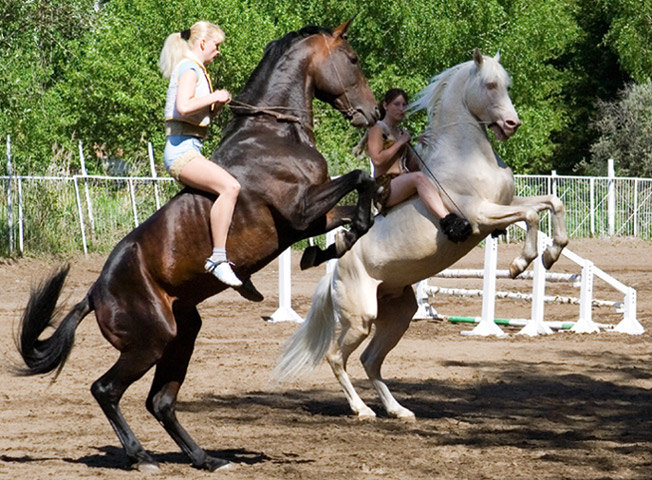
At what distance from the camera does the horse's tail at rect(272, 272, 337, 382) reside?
9.12 meters

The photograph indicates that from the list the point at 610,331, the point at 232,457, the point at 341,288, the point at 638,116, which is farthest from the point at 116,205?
the point at 638,116

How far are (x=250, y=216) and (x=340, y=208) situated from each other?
53 centimetres

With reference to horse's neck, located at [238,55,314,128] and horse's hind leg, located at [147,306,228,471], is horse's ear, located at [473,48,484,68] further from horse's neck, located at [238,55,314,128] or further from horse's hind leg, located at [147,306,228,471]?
horse's hind leg, located at [147,306,228,471]

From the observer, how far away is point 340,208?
6645mm

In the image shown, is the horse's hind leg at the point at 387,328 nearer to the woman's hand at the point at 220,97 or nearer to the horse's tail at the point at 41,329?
the horse's tail at the point at 41,329

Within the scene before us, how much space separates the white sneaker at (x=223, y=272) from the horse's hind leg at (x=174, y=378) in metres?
0.59

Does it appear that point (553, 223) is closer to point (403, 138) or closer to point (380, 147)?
point (403, 138)

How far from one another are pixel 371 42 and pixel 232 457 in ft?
94.7

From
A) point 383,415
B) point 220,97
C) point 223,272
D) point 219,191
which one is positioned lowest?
point 383,415

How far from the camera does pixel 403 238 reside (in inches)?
332

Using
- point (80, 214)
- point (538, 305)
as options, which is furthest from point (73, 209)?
point (538, 305)

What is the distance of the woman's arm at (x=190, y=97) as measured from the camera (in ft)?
21.5

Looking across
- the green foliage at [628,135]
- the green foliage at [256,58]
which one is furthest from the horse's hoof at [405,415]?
the green foliage at [628,135]

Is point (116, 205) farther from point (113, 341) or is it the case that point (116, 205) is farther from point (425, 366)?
point (113, 341)
